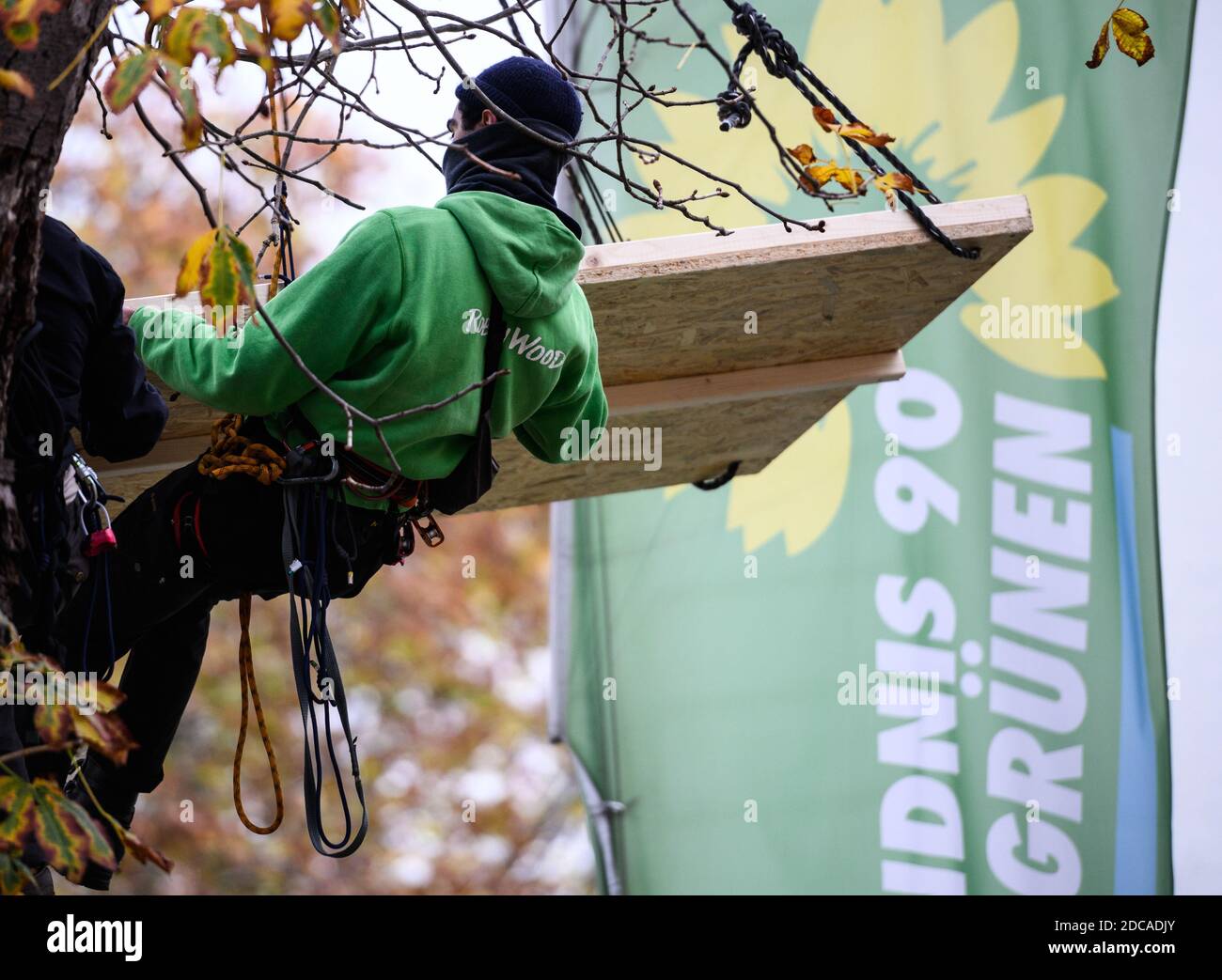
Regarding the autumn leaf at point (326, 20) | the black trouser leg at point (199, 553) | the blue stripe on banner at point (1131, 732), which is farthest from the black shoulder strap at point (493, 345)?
the blue stripe on banner at point (1131, 732)

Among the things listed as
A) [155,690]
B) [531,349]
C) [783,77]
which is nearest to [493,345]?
[531,349]

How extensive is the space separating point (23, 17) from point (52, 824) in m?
0.86

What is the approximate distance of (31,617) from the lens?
2518 millimetres

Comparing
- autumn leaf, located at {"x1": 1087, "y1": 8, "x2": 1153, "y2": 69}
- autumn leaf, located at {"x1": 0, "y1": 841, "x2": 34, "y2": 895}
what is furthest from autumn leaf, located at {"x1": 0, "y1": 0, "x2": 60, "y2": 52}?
autumn leaf, located at {"x1": 1087, "y1": 8, "x2": 1153, "y2": 69}

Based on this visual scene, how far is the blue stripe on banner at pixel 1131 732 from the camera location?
5.10 m

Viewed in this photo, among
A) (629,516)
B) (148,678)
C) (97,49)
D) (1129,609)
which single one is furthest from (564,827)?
Result: (97,49)

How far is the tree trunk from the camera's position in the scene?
1.85 m

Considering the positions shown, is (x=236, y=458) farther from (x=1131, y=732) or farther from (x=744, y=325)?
(x=1131, y=732)

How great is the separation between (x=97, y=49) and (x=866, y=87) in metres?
4.09

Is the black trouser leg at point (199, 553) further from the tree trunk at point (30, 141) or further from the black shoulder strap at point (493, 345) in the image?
the tree trunk at point (30, 141)

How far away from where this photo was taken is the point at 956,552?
214 inches

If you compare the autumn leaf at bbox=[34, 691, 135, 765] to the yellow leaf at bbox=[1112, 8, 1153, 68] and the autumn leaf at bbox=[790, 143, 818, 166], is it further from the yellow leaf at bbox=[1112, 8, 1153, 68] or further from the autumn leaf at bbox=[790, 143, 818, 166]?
the yellow leaf at bbox=[1112, 8, 1153, 68]

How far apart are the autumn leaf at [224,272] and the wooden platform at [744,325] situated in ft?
4.81

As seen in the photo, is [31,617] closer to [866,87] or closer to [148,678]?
[148,678]
